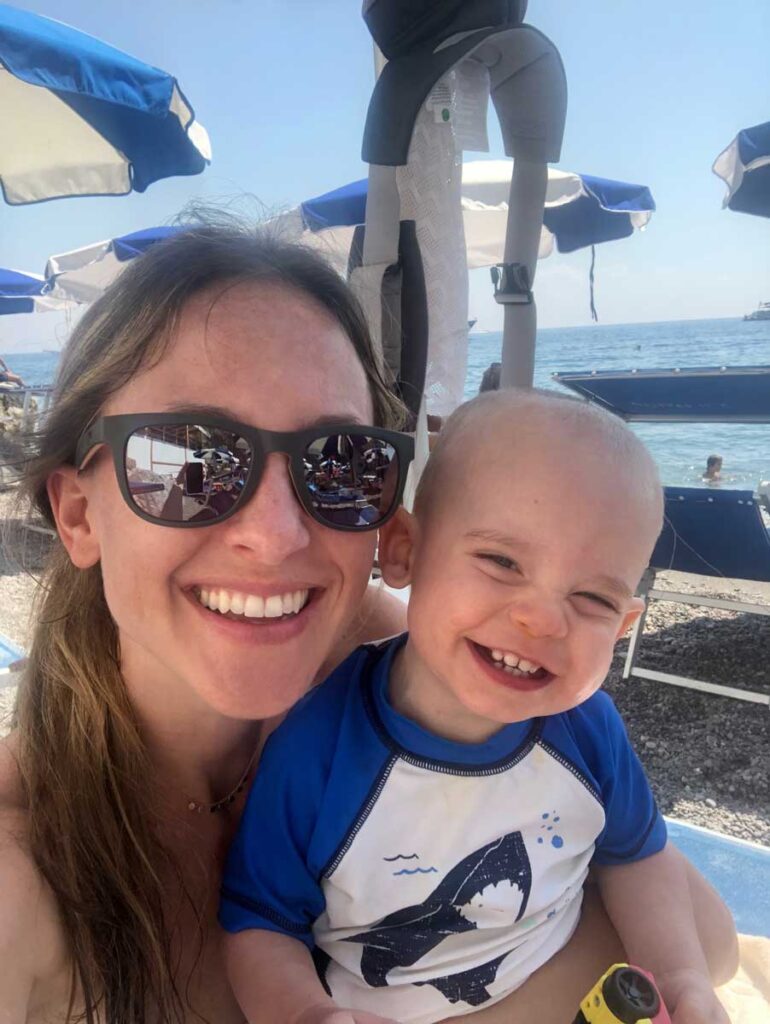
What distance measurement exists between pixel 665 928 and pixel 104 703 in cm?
108

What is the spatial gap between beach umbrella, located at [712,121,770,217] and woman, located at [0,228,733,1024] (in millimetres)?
6190

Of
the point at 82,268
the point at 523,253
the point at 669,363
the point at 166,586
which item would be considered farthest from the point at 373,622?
the point at 669,363

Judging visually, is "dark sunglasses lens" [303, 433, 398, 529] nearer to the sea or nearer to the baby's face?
the baby's face

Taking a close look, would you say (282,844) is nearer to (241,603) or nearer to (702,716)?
(241,603)

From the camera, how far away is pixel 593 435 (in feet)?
4.24

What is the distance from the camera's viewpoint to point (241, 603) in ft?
3.67

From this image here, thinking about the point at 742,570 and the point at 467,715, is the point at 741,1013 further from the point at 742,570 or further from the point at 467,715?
the point at 742,570

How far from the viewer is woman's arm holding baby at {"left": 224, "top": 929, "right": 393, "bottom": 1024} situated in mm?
1087

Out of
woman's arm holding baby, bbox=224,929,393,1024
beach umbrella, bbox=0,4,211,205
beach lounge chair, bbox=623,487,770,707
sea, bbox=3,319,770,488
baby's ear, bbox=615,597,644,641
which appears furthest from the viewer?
sea, bbox=3,319,770,488

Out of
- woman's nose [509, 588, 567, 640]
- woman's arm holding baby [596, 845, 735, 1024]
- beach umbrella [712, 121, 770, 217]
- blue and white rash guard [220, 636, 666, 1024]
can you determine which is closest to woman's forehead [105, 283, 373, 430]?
woman's nose [509, 588, 567, 640]

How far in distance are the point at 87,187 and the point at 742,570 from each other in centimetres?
596

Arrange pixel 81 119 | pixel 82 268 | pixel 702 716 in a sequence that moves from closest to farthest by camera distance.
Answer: pixel 702 716, pixel 81 119, pixel 82 268

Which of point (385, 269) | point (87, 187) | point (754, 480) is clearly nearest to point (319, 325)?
point (385, 269)

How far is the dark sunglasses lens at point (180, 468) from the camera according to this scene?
3.58 feet
